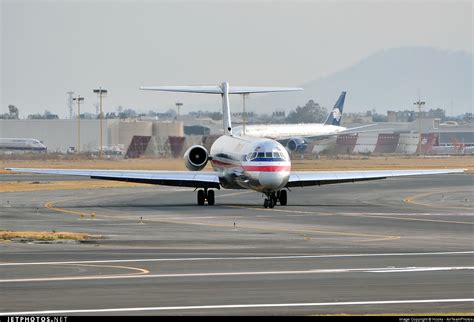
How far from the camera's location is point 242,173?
164 feet

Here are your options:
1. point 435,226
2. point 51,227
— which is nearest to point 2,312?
point 51,227

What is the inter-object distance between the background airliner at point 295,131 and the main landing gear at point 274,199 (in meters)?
81.4

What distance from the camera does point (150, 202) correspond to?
55.4 m

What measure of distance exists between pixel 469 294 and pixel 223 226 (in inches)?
756

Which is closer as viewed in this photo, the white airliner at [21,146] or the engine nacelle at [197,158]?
the engine nacelle at [197,158]

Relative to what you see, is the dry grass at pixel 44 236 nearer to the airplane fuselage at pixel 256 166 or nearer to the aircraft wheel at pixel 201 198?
the airplane fuselage at pixel 256 166

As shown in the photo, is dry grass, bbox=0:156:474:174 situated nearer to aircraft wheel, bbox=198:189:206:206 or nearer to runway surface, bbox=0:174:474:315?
aircraft wheel, bbox=198:189:206:206

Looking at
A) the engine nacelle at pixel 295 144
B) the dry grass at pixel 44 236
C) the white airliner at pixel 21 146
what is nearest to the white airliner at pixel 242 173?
the dry grass at pixel 44 236

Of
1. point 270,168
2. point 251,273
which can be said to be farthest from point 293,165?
point 251,273

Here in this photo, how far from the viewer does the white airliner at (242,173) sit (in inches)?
1906

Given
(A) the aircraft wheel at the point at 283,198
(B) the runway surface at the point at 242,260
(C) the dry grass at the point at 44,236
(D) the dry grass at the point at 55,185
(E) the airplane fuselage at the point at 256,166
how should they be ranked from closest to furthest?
(B) the runway surface at the point at 242,260 → (C) the dry grass at the point at 44,236 → (E) the airplane fuselage at the point at 256,166 → (A) the aircraft wheel at the point at 283,198 → (D) the dry grass at the point at 55,185

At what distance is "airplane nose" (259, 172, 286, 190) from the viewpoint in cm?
4781

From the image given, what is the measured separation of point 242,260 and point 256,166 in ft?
73.2

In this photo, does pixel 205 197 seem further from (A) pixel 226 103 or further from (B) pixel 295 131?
(B) pixel 295 131
